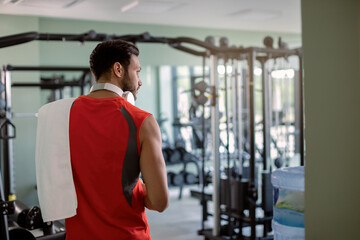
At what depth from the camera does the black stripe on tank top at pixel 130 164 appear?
4.50 feet

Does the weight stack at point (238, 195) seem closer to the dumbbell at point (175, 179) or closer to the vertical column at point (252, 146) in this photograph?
the vertical column at point (252, 146)

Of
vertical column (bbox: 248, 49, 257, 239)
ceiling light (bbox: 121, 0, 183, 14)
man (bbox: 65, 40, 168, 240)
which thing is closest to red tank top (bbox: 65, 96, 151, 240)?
man (bbox: 65, 40, 168, 240)

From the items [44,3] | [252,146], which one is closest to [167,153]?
Result: [44,3]

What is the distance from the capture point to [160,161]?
1371 millimetres

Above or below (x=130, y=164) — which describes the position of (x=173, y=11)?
above

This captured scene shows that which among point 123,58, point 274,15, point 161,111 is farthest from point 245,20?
point 123,58

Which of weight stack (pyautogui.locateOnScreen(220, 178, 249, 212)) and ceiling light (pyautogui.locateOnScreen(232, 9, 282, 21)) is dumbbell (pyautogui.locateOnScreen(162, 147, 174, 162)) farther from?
weight stack (pyautogui.locateOnScreen(220, 178, 249, 212))

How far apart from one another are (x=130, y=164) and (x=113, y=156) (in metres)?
0.06

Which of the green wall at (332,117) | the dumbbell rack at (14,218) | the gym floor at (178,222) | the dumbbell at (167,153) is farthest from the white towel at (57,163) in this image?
the dumbbell at (167,153)

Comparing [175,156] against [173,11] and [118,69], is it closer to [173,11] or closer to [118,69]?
[173,11]

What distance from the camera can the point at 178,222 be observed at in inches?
210

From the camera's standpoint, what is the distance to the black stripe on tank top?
1371 millimetres

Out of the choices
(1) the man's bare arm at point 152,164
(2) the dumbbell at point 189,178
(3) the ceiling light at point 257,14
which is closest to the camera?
(1) the man's bare arm at point 152,164

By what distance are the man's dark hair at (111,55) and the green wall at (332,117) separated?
84 cm
